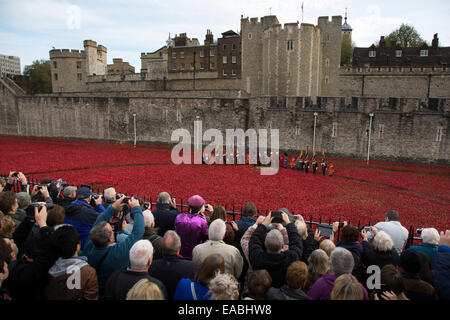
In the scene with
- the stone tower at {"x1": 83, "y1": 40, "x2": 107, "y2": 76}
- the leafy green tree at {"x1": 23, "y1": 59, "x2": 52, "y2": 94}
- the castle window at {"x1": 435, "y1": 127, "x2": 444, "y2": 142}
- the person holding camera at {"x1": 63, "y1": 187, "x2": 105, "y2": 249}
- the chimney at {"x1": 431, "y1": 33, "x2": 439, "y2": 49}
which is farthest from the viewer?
the leafy green tree at {"x1": 23, "y1": 59, "x2": 52, "y2": 94}

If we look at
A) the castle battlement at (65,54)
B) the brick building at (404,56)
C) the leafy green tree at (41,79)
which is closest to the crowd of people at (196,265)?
the brick building at (404,56)

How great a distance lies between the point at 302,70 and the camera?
3291 cm

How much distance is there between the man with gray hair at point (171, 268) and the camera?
10.8 ft

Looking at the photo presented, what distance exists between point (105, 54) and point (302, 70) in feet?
124

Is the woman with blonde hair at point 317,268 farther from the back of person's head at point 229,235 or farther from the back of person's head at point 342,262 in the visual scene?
the back of person's head at point 229,235

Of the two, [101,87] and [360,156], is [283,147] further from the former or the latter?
[101,87]

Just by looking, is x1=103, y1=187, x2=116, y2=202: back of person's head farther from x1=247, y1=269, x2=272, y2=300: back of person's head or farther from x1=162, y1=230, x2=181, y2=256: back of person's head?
x1=247, y1=269, x2=272, y2=300: back of person's head

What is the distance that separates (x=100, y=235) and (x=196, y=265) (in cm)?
117

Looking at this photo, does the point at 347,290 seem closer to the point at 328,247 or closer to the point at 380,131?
the point at 328,247

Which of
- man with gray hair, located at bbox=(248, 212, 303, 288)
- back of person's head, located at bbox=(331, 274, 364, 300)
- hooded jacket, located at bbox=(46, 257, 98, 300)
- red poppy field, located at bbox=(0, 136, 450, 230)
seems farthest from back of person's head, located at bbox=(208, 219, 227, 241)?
red poppy field, located at bbox=(0, 136, 450, 230)

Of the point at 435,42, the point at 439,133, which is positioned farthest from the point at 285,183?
the point at 435,42

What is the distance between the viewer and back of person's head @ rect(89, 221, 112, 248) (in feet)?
11.5

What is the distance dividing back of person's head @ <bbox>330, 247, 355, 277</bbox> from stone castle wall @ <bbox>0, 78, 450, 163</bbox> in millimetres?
21596
